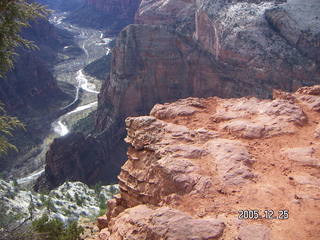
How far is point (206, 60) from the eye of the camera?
47.6m

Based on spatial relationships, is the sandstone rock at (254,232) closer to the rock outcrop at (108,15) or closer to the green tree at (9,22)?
the green tree at (9,22)

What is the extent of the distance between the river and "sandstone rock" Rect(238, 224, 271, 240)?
1571 inches

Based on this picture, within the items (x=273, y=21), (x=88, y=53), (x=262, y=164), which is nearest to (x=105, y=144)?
A: (x=273, y=21)

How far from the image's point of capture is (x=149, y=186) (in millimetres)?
11719

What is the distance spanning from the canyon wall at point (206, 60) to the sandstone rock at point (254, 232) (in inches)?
1256

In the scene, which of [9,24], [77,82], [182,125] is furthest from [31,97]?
[9,24]

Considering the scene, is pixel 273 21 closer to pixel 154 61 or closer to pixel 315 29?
pixel 315 29

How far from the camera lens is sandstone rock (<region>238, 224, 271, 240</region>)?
8.66 metres

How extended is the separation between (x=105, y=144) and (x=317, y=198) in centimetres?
4021

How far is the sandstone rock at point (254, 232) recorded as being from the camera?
28.4 feet

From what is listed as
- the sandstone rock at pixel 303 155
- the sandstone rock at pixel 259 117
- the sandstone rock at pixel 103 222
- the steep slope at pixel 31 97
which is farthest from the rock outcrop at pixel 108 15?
the sandstone rock at pixel 303 155

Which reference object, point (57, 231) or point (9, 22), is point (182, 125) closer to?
point (9, 22)

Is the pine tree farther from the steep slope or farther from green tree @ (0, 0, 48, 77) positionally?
the steep slope

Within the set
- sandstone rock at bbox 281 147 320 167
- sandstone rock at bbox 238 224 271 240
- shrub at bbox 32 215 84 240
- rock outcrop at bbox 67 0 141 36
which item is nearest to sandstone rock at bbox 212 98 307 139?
sandstone rock at bbox 281 147 320 167
